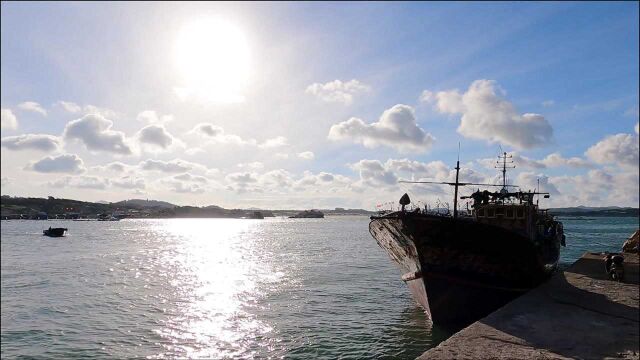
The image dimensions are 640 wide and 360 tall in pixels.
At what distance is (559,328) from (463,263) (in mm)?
5571

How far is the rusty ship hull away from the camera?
1722cm

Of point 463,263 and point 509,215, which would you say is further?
point 509,215

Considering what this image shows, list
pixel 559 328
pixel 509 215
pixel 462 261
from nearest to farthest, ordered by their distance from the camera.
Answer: pixel 559 328
pixel 462 261
pixel 509 215

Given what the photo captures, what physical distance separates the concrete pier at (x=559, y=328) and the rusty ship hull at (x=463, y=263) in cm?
136

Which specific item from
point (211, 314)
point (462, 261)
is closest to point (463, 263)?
point (462, 261)

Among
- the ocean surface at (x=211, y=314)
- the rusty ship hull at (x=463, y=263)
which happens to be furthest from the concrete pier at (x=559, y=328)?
the ocean surface at (x=211, y=314)

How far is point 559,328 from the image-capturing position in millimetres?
12055

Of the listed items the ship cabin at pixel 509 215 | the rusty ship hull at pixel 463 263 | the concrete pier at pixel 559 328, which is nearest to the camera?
the concrete pier at pixel 559 328

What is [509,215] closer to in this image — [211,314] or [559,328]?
[559,328]

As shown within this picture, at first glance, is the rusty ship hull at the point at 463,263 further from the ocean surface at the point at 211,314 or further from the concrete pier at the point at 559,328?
the ocean surface at the point at 211,314

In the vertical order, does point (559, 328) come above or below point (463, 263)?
below

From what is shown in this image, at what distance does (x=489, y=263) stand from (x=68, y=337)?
17999mm

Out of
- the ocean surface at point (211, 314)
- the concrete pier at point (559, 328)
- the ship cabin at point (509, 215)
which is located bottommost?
the ocean surface at point (211, 314)

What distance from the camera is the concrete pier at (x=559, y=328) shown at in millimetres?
9977
